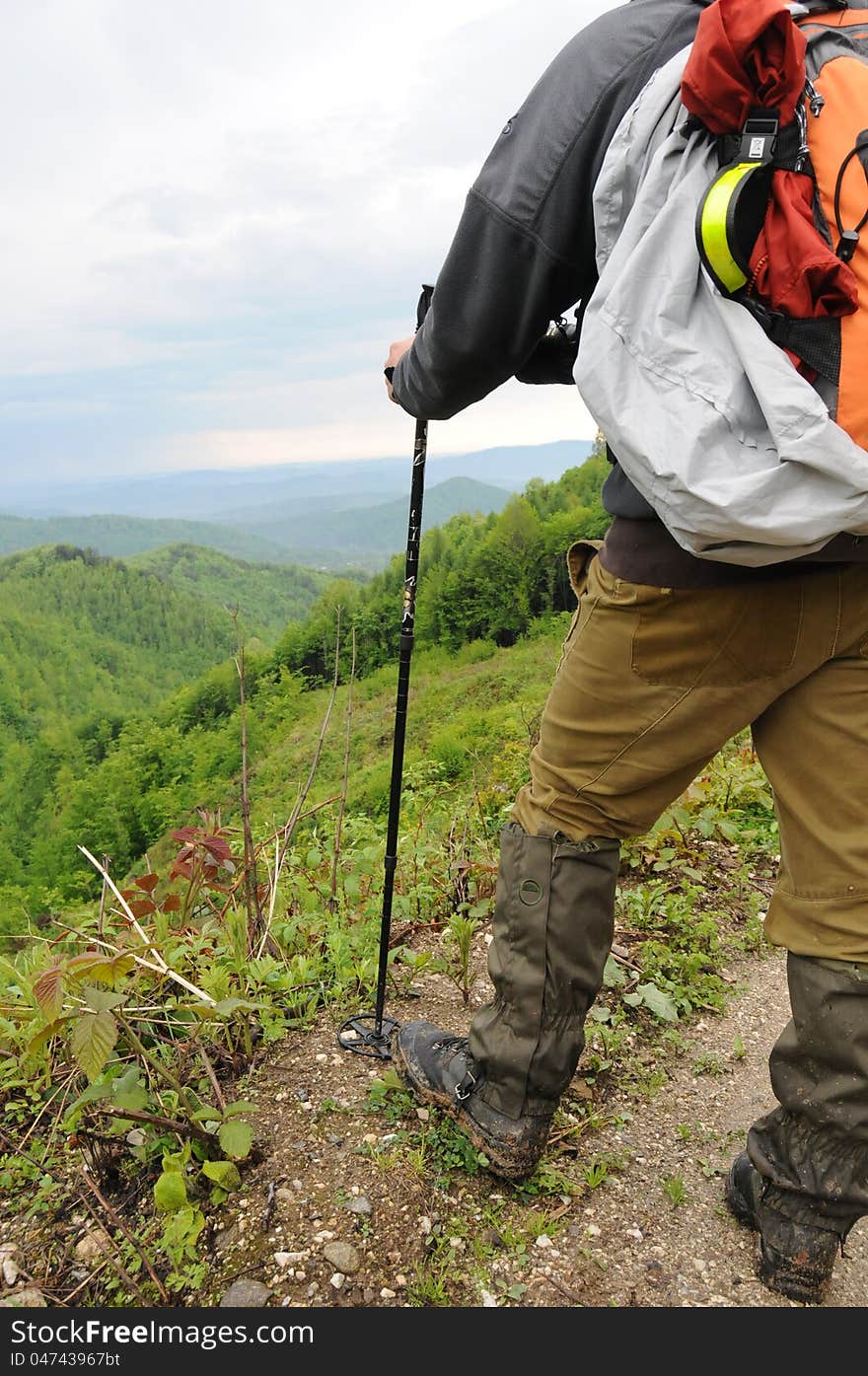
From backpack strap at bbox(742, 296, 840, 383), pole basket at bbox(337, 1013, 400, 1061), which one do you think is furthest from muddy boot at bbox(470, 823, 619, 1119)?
backpack strap at bbox(742, 296, 840, 383)

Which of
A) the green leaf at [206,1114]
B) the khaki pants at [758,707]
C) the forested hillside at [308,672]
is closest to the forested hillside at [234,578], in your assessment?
the forested hillside at [308,672]

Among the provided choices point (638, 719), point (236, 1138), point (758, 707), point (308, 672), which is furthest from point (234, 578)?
point (758, 707)

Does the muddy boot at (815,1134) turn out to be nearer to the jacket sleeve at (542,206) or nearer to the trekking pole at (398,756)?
the trekking pole at (398,756)

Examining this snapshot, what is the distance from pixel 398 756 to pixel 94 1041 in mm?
1064

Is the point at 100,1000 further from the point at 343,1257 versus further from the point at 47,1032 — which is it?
the point at 343,1257

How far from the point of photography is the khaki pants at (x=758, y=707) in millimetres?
1664

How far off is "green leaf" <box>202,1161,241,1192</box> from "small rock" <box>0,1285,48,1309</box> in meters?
0.42

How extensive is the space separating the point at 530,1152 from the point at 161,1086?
1103mm

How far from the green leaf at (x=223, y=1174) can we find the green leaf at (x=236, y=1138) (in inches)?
1.1

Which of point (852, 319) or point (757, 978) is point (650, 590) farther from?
point (757, 978)

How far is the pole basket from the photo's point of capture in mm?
2652

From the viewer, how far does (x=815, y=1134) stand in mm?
1842

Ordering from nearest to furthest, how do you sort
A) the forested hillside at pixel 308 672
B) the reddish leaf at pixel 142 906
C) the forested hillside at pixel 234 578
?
the reddish leaf at pixel 142 906 → the forested hillside at pixel 308 672 → the forested hillside at pixel 234 578

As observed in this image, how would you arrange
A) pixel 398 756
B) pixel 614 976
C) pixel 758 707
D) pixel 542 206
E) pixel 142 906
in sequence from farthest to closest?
pixel 142 906
pixel 614 976
pixel 398 756
pixel 758 707
pixel 542 206
